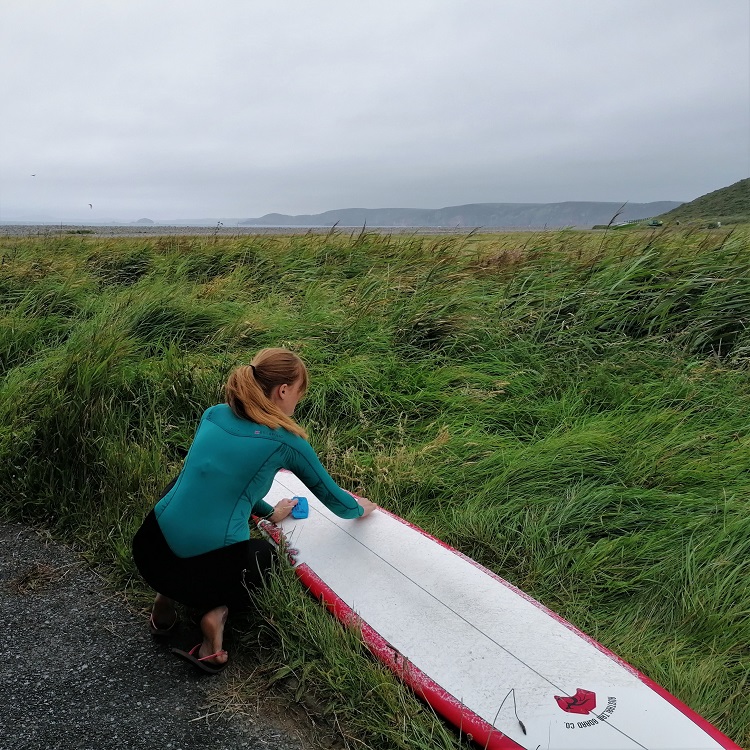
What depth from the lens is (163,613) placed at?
2414 millimetres

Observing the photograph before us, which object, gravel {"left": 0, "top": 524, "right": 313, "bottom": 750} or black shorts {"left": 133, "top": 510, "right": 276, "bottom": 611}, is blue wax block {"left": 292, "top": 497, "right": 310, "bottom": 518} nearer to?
black shorts {"left": 133, "top": 510, "right": 276, "bottom": 611}

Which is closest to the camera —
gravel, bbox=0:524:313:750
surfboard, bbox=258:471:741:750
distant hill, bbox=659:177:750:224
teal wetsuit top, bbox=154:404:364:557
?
surfboard, bbox=258:471:741:750

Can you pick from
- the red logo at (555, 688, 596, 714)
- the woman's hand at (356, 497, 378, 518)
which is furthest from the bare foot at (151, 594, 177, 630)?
the red logo at (555, 688, 596, 714)

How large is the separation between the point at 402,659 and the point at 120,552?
4.66 ft

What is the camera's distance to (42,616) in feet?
8.41

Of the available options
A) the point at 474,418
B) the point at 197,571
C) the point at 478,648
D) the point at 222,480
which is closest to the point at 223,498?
the point at 222,480

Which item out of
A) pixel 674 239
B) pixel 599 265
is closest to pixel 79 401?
pixel 599 265

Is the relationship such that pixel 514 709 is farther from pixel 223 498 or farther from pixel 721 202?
pixel 721 202

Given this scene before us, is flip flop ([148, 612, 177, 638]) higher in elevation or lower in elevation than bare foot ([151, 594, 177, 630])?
lower

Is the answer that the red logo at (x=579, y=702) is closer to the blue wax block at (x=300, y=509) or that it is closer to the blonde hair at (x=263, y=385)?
the blonde hair at (x=263, y=385)

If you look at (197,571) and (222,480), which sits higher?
(222,480)

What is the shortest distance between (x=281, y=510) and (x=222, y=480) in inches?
29.1

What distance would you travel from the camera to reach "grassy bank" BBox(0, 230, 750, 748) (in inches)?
90.5

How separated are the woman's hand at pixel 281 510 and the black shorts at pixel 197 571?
498 millimetres
